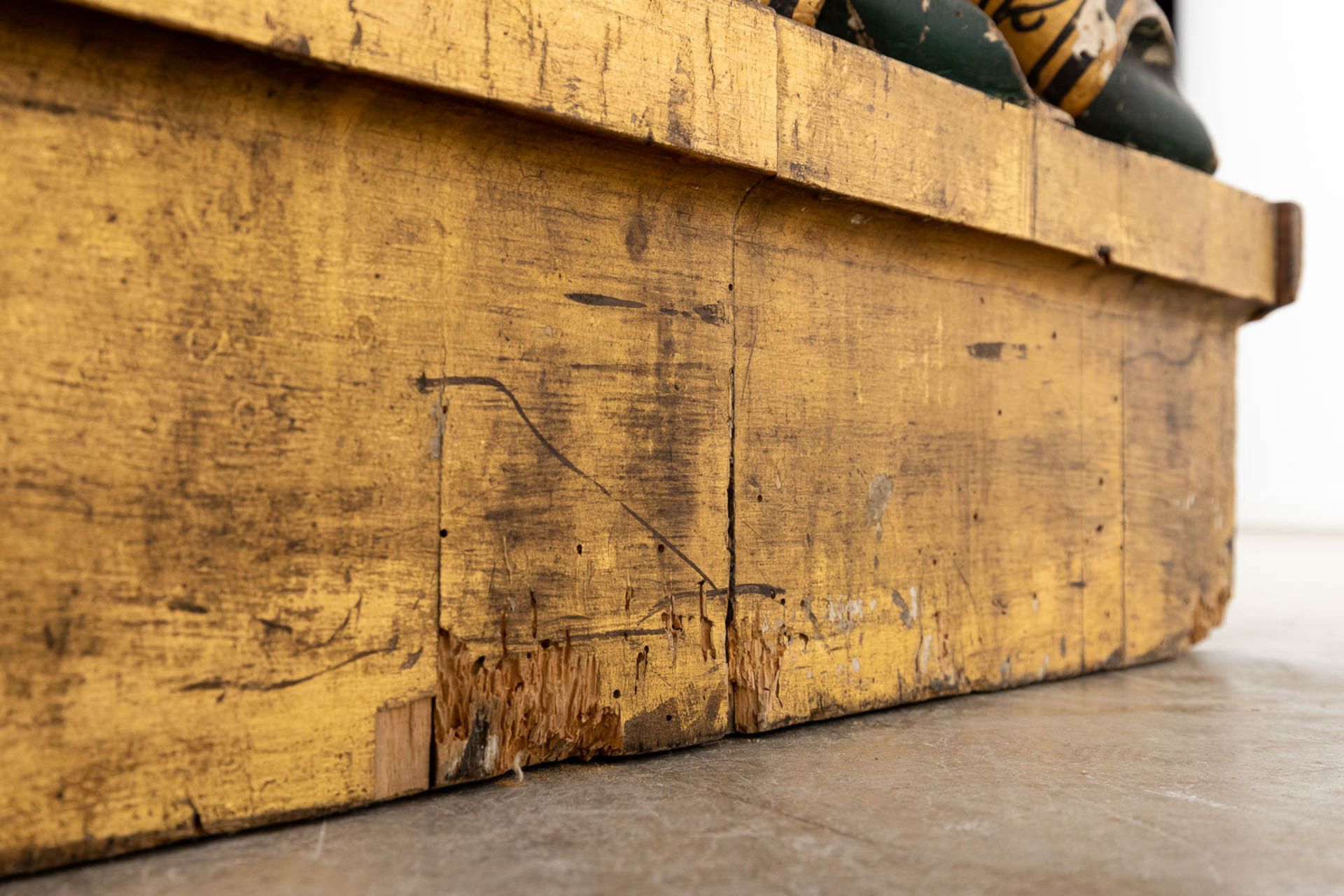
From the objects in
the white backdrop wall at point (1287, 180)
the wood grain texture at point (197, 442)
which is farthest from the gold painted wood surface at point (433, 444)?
the white backdrop wall at point (1287, 180)

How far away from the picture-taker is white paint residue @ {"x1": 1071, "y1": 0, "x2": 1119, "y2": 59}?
2.15 m

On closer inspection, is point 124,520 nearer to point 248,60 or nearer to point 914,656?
point 248,60

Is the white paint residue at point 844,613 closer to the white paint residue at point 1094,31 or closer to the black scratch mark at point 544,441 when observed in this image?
the black scratch mark at point 544,441

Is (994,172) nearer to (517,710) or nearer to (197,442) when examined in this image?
(517,710)

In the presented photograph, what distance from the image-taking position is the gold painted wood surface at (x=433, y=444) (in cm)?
107

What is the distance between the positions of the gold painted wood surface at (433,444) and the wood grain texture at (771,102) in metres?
0.04

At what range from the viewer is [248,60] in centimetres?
117

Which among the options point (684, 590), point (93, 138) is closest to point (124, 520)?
point (93, 138)

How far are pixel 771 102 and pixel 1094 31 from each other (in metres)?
1.00

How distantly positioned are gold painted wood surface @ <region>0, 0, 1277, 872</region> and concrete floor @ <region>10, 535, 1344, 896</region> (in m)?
0.08

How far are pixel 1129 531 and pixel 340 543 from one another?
1.82 m

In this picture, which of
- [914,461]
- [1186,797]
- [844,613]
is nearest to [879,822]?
[1186,797]

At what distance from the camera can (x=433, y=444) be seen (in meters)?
1.32

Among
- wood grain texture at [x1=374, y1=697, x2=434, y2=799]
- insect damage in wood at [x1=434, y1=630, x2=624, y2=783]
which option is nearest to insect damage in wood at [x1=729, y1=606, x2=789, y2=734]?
insect damage in wood at [x1=434, y1=630, x2=624, y2=783]
